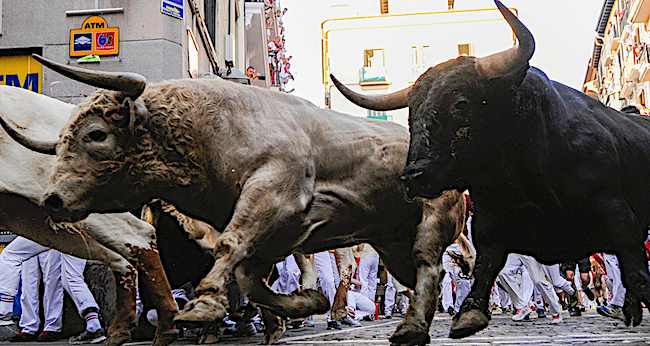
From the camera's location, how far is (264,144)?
484cm

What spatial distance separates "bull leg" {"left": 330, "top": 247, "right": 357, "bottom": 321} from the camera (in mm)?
11539

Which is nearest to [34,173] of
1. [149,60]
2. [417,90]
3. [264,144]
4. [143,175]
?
[143,175]

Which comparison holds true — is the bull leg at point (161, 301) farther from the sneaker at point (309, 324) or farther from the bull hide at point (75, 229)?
the sneaker at point (309, 324)

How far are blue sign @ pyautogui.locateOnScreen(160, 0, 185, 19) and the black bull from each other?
10013mm

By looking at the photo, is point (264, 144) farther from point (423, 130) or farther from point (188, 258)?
point (188, 258)

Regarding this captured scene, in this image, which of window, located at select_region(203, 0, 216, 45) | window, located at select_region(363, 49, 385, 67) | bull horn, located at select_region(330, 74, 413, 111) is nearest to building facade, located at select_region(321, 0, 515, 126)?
window, located at select_region(363, 49, 385, 67)

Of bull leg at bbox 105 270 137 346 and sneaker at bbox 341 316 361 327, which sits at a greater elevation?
bull leg at bbox 105 270 137 346

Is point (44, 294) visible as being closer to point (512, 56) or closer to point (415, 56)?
point (512, 56)

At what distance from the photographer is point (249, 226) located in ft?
14.6

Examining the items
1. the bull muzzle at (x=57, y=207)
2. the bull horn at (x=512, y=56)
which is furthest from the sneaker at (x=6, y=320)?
the bull horn at (x=512, y=56)

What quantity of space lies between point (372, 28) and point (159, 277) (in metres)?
55.5

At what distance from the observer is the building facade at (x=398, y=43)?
57781 millimetres

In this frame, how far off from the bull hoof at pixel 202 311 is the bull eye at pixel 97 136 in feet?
4.22

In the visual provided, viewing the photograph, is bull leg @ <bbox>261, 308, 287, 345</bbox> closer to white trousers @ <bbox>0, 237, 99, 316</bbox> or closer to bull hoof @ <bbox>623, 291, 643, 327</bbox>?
white trousers @ <bbox>0, 237, 99, 316</bbox>
